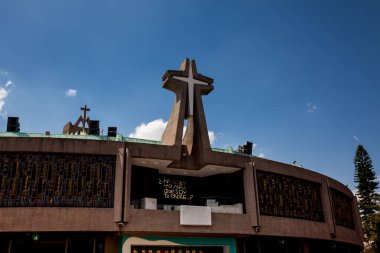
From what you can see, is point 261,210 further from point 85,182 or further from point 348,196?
point 348,196

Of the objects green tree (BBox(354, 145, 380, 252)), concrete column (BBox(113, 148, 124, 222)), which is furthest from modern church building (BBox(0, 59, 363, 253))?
green tree (BBox(354, 145, 380, 252))

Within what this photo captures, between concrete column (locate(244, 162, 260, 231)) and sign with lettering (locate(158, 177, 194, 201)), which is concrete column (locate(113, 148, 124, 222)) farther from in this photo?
concrete column (locate(244, 162, 260, 231))

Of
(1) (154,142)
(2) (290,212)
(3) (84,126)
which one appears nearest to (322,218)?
(2) (290,212)

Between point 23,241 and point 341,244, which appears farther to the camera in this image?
point 341,244

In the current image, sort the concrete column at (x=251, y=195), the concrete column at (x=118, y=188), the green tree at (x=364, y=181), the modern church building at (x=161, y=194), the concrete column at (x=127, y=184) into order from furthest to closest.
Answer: the green tree at (x=364, y=181) → the concrete column at (x=251, y=195) → the concrete column at (x=127, y=184) → the concrete column at (x=118, y=188) → the modern church building at (x=161, y=194)

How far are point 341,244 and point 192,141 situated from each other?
16905 mm

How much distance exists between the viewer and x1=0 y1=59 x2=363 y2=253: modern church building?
21719mm

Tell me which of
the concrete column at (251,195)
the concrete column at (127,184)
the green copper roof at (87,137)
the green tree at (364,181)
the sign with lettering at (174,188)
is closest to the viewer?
the concrete column at (127,184)

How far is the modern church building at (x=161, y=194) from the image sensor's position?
21.7 m

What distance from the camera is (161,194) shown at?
2703 cm

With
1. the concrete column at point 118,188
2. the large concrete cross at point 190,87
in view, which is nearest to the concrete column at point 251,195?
the large concrete cross at point 190,87

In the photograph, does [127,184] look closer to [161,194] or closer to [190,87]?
[161,194]

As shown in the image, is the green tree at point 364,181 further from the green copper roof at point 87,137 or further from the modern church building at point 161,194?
the green copper roof at point 87,137

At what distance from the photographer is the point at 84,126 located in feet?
110
